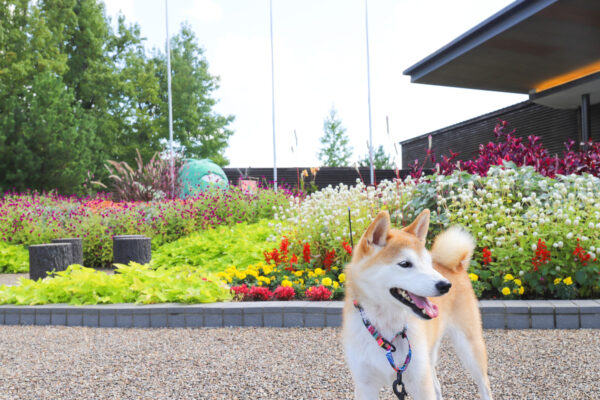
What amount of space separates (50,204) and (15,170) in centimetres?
815

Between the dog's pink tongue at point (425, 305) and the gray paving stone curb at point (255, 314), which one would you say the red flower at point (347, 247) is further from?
the dog's pink tongue at point (425, 305)

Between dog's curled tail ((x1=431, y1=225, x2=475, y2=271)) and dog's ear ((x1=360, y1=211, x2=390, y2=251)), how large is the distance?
701mm

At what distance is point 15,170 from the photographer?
1900 cm

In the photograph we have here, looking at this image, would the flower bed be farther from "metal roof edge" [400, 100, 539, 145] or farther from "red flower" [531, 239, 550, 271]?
"metal roof edge" [400, 100, 539, 145]

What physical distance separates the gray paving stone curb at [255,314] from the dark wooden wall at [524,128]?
10137mm

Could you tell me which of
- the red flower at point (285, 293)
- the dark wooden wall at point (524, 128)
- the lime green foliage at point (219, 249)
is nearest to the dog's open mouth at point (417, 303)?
the red flower at point (285, 293)

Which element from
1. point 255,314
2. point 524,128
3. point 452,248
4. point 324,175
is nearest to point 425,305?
point 452,248

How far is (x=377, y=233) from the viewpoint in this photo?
199 centimetres

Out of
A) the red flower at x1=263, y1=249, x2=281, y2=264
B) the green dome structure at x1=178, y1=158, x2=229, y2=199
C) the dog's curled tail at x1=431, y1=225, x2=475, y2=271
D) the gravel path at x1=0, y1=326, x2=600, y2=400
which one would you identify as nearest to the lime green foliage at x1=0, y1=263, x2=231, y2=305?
the gravel path at x1=0, y1=326, x2=600, y2=400

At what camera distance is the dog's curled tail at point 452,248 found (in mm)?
2527

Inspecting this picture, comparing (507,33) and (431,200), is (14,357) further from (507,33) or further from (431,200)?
(507,33)

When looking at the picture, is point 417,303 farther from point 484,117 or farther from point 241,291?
point 484,117

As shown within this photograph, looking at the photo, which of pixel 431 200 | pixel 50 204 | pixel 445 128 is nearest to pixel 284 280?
pixel 431 200

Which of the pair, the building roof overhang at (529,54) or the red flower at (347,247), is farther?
the building roof overhang at (529,54)
